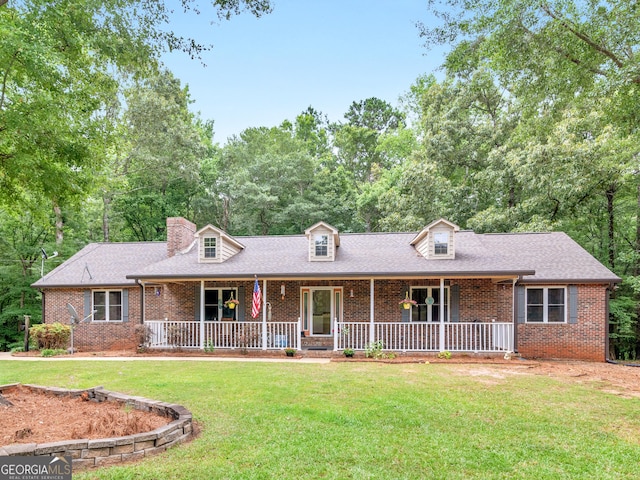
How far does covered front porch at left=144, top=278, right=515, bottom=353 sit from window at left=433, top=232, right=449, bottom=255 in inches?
39.5

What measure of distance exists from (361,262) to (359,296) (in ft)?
4.19

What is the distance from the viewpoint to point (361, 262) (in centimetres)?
1346

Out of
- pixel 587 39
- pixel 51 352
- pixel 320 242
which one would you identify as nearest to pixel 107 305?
pixel 51 352

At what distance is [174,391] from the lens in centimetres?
720

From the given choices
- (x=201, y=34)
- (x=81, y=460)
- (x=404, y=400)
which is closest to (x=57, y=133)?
(x=201, y=34)

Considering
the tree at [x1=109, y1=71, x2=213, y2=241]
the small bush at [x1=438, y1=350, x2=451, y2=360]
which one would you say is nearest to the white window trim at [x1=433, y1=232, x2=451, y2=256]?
the small bush at [x1=438, y1=350, x2=451, y2=360]

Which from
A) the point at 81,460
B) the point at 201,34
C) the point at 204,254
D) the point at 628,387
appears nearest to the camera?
the point at 81,460

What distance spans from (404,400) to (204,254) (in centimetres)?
987

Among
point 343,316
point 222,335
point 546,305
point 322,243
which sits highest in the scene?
point 322,243

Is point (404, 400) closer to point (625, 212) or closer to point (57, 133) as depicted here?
point (57, 133)

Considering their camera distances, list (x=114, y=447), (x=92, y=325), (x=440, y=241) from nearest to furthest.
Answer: (x=114, y=447)
(x=440, y=241)
(x=92, y=325)

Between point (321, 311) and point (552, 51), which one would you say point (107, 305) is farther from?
point (552, 51)

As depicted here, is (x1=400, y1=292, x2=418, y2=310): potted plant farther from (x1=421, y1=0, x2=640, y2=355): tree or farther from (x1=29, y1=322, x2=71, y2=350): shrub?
(x1=29, y1=322, x2=71, y2=350): shrub

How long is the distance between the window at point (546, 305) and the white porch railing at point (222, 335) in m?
7.61
